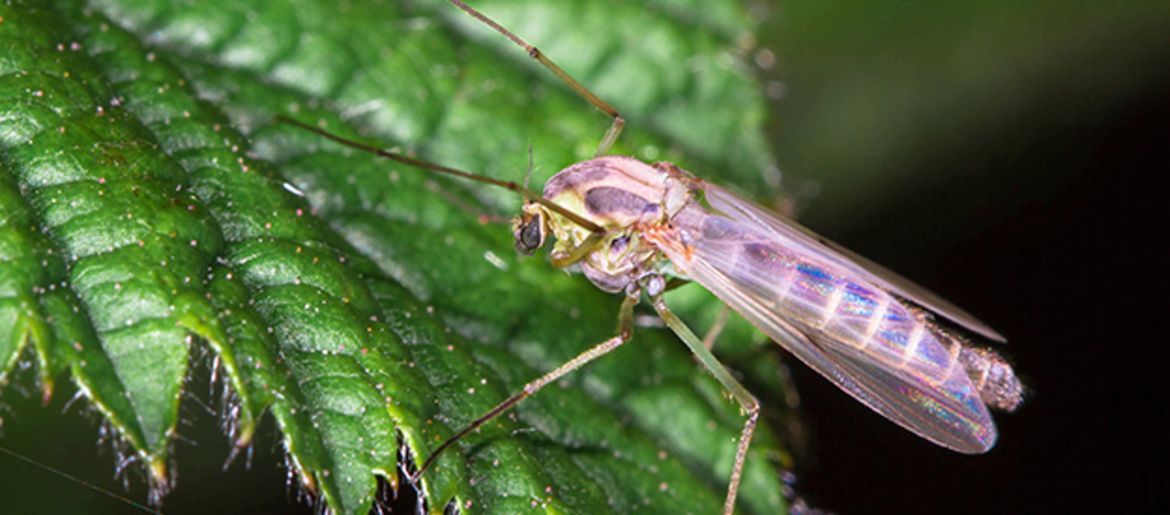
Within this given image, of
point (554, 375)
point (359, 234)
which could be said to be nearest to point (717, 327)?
point (554, 375)

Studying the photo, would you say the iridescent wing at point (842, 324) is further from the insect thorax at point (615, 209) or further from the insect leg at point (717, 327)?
the insect leg at point (717, 327)

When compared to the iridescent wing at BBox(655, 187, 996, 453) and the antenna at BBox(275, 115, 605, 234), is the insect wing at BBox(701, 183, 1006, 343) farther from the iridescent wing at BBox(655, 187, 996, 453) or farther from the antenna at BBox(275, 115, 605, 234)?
the antenna at BBox(275, 115, 605, 234)

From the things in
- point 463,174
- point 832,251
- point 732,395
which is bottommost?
point 732,395

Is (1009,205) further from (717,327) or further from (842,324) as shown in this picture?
(842,324)

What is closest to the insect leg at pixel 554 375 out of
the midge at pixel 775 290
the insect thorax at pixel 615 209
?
the midge at pixel 775 290

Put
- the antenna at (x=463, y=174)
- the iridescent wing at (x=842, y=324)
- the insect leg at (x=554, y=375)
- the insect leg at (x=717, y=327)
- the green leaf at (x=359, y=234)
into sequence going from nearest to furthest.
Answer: the green leaf at (x=359, y=234), the insect leg at (x=554, y=375), the antenna at (x=463, y=174), the iridescent wing at (x=842, y=324), the insect leg at (x=717, y=327)

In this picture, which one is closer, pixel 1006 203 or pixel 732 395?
pixel 732 395

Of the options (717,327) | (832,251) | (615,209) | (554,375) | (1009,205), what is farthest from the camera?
(1009,205)
